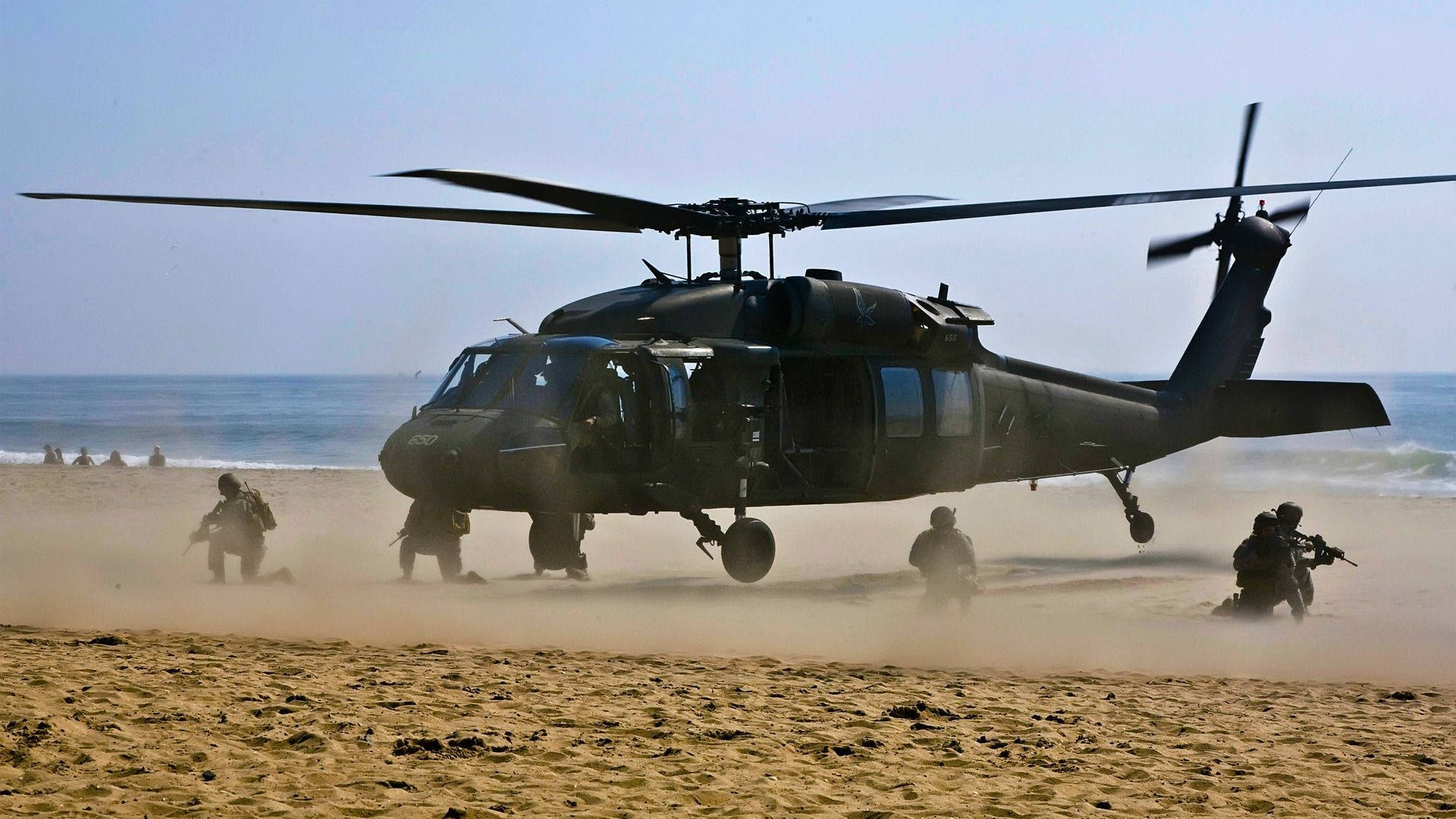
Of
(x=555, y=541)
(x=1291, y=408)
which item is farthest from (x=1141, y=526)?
(x=555, y=541)

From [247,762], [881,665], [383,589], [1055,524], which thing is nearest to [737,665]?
[881,665]

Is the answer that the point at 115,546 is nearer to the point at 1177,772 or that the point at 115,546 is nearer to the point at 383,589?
the point at 383,589

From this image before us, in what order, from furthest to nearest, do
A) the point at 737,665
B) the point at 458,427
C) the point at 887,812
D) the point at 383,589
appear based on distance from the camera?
the point at 383,589 → the point at 458,427 → the point at 737,665 → the point at 887,812

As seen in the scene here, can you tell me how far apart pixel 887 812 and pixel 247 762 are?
2875 millimetres

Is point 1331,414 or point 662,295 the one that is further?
point 1331,414

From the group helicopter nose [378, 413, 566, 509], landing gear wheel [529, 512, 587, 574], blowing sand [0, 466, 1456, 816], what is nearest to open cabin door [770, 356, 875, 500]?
blowing sand [0, 466, 1456, 816]

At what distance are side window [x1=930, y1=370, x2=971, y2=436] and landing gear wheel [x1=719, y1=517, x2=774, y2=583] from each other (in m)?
2.34

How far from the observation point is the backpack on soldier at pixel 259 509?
1380cm

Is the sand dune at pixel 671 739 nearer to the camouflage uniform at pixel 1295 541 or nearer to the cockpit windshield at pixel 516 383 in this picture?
the cockpit windshield at pixel 516 383

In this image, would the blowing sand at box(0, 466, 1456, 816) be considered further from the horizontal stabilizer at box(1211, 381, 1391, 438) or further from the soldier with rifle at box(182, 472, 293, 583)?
the horizontal stabilizer at box(1211, 381, 1391, 438)

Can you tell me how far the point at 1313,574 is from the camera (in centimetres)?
1627

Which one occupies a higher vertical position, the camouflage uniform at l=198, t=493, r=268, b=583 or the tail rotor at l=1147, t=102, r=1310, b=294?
the tail rotor at l=1147, t=102, r=1310, b=294

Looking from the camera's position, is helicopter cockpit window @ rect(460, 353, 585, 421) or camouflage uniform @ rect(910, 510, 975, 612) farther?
camouflage uniform @ rect(910, 510, 975, 612)

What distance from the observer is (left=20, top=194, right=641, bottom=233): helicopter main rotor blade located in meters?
10.6
